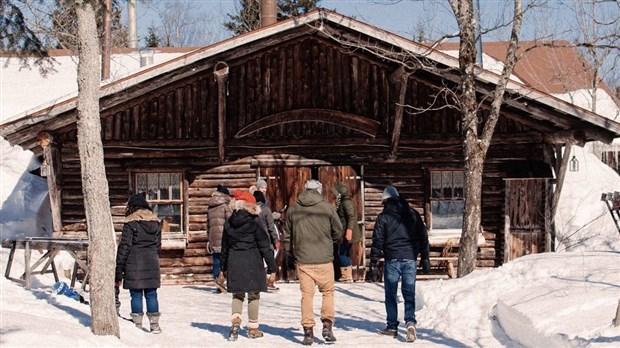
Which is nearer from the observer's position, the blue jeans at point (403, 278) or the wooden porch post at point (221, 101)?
the blue jeans at point (403, 278)

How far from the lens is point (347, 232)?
14.5 meters

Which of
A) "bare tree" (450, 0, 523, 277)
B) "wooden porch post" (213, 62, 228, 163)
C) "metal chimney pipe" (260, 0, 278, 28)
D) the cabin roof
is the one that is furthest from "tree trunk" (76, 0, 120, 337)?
"metal chimney pipe" (260, 0, 278, 28)

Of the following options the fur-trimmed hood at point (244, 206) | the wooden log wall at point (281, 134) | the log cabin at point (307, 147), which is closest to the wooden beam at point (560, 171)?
the log cabin at point (307, 147)

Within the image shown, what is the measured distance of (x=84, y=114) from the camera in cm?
907

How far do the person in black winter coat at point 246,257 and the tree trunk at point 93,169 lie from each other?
1.76 metres

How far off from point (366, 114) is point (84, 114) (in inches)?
368

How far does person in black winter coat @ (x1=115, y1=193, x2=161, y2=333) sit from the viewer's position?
1074cm

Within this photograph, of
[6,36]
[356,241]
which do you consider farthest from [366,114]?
[6,36]

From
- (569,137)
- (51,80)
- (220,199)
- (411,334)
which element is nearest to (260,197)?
(220,199)

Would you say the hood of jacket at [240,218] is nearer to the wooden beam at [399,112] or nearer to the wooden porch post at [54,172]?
the wooden beam at [399,112]

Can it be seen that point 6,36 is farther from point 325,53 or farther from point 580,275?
point 580,275

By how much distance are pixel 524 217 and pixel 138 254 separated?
9.38 m

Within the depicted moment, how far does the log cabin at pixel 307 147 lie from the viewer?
17734 mm

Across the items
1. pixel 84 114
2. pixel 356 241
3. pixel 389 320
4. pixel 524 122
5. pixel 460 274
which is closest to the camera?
pixel 84 114
